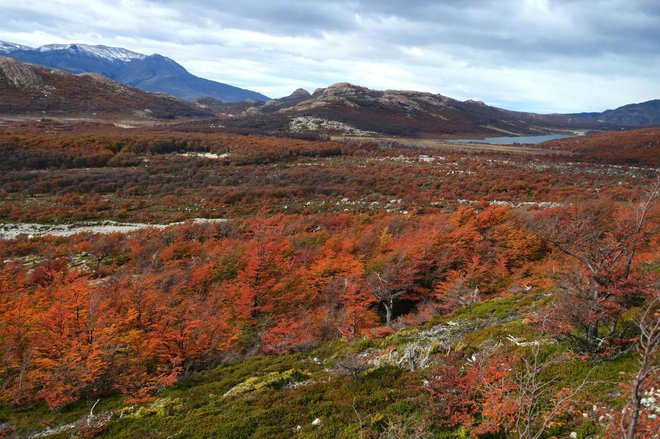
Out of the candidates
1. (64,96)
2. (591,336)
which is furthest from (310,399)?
(64,96)

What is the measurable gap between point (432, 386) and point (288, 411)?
307 cm

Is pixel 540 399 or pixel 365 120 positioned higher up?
pixel 365 120

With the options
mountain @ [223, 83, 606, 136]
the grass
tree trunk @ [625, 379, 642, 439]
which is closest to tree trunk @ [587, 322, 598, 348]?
the grass

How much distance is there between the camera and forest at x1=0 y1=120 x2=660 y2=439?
23.1 feet

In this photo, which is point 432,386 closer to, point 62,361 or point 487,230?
point 62,361

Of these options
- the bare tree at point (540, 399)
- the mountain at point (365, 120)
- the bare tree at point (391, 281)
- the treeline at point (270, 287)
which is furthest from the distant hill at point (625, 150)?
the bare tree at point (540, 399)

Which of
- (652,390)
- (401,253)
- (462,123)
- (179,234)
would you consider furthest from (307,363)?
(462,123)

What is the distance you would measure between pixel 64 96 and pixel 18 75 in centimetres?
1856

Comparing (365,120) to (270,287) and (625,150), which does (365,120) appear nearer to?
(625,150)

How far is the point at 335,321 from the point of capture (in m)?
14.9

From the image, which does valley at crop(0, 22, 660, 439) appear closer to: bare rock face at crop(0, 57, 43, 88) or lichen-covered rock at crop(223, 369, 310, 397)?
lichen-covered rock at crop(223, 369, 310, 397)

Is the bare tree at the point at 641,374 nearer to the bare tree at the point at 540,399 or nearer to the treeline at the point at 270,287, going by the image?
the bare tree at the point at 540,399

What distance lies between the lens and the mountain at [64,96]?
117 meters

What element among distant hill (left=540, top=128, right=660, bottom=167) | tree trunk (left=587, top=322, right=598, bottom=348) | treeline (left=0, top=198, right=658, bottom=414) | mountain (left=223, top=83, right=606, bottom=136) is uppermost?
mountain (left=223, top=83, right=606, bottom=136)
